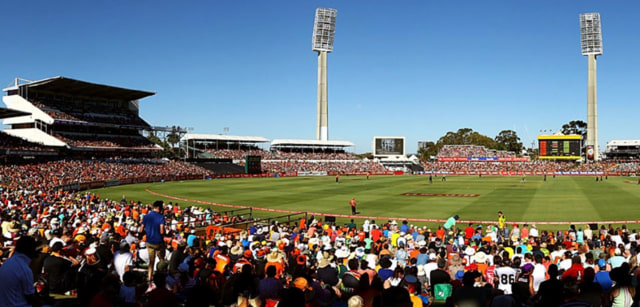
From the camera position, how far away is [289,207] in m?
34.2

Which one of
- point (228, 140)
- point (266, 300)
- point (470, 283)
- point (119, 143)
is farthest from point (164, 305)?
point (228, 140)

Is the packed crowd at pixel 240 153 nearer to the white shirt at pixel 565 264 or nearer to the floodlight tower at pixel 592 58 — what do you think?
the floodlight tower at pixel 592 58

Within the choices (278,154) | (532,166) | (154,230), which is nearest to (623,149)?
(532,166)

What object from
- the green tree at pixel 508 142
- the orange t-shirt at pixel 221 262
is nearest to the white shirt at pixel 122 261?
the orange t-shirt at pixel 221 262

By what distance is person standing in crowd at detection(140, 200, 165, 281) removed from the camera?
9537mm

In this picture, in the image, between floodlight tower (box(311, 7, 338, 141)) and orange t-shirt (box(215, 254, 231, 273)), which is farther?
floodlight tower (box(311, 7, 338, 141))

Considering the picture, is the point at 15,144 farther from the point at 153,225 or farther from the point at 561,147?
the point at 561,147

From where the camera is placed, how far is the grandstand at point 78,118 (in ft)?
220

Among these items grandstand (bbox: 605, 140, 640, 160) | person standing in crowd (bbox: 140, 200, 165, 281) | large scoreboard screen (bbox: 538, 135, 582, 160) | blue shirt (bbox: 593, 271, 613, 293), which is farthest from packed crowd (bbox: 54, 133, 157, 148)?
grandstand (bbox: 605, 140, 640, 160)

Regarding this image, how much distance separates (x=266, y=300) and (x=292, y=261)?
3.59 meters

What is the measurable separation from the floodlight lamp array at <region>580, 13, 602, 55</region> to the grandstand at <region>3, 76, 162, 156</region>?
102 metres

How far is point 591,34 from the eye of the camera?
340ft

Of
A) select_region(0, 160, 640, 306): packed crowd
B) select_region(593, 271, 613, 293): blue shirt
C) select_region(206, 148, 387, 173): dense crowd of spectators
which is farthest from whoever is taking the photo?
select_region(206, 148, 387, 173): dense crowd of spectators

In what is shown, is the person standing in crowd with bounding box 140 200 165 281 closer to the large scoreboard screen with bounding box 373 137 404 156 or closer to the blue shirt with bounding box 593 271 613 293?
the blue shirt with bounding box 593 271 613 293
